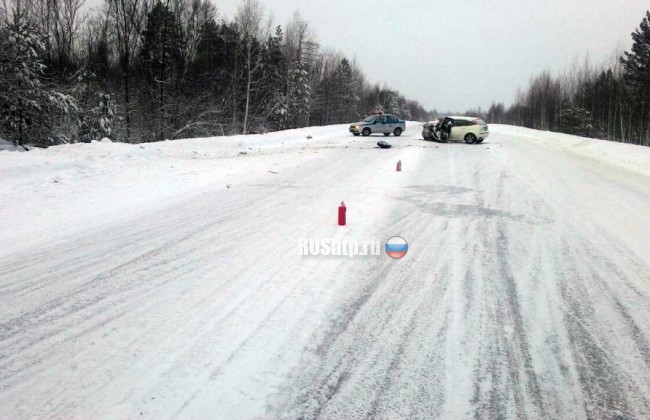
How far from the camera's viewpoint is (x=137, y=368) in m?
3.24

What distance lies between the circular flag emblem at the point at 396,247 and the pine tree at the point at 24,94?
1988 centimetres

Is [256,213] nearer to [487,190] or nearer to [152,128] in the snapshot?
[487,190]

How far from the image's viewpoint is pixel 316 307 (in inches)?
171

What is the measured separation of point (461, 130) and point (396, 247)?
789 inches

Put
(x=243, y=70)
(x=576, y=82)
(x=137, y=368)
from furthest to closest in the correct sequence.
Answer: (x=576, y=82), (x=243, y=70), (x=137, y=368)

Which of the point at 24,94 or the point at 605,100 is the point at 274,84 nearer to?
the point at 24,94

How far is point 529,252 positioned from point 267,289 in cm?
382

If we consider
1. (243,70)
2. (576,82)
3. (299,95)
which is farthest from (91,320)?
(576,82)

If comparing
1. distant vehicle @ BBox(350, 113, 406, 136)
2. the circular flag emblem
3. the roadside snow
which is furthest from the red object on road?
distant vehicle @ BBox(350, 113, 406, 136)

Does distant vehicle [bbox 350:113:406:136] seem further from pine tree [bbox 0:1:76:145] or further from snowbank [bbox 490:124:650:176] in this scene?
pine tree [bbox 0:1:76:145]

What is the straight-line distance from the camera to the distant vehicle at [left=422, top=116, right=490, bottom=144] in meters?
24.3

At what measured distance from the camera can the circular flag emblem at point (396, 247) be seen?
6016 millimetres

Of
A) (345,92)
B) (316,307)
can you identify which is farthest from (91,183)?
(345,92)

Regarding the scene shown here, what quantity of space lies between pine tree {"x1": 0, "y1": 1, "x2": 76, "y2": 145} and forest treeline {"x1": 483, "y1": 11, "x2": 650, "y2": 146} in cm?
6432
